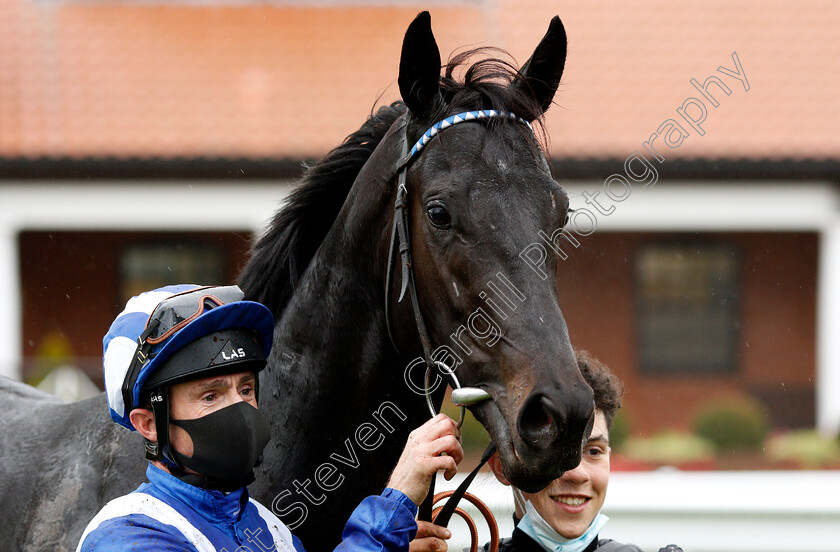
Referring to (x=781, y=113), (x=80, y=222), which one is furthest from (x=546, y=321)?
(x=781, y=113)

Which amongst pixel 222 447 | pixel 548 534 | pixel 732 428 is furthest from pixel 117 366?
pixel 732 428

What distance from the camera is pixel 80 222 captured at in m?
9.84

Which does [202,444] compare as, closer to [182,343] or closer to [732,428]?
[182,343]

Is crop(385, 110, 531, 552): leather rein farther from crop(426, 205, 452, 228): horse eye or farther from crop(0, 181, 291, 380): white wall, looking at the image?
crop(0, 181, 291, 380): white wall

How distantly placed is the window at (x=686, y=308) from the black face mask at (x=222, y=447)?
10.1 m

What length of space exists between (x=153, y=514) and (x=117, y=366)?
350 millimetres

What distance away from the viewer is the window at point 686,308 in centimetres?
1145

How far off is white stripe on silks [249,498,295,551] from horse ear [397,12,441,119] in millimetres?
1042

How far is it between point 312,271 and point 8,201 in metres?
8.65

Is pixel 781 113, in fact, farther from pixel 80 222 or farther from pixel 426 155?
pixel 426 155

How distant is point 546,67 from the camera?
7.45ft

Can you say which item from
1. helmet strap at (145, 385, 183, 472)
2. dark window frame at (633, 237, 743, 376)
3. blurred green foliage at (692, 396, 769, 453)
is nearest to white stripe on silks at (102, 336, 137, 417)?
helmet strap at (145, 385, 183, 472)

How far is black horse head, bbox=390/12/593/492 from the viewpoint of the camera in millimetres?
1704

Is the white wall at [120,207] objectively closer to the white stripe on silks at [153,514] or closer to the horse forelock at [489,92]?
the horse forelock at [489,92]
